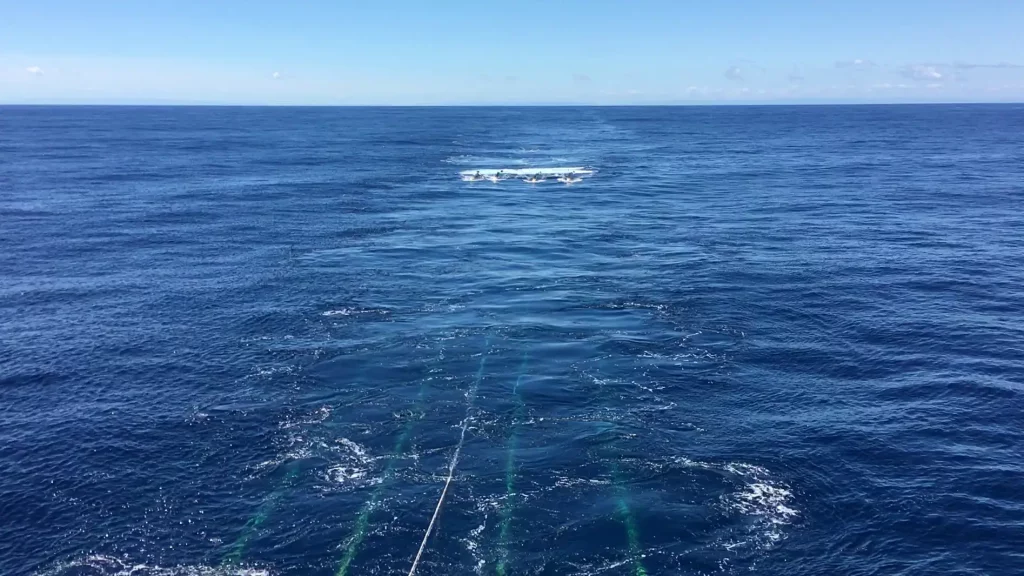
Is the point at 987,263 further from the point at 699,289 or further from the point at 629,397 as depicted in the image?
the point at 629,397

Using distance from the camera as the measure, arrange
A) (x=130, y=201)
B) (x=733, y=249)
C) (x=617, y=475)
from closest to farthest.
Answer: (x=617, y=475) < (x=733, y=249) < (x=130, y=201)

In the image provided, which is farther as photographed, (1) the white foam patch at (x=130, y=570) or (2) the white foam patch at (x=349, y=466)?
(2) the white foam patch at (x=349, y=466)

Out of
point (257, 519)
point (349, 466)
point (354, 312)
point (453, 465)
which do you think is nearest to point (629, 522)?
point (453, 465)

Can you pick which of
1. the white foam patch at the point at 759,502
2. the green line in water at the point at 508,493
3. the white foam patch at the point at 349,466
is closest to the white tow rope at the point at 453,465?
the green line in water at the point at 508,493

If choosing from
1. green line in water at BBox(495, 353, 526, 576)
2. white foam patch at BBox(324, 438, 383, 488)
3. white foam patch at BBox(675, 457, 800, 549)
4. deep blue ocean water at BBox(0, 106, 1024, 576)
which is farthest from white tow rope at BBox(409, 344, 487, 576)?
white foam patch at BBox(675, 457, 800, 549)

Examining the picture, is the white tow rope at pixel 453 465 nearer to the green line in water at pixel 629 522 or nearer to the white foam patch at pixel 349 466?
the white foam patch at pixel 349 466

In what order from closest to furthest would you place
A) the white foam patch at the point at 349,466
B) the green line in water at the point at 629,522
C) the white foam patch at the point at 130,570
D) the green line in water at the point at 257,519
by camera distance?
the white foam patch at the point at 130,570 → the green line in water at the point at 629,522 → the green line in water at the point at 257,519 → the white foam patch at the point at 349,466

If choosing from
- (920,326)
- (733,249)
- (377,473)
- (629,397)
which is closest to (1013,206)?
(733,249)
